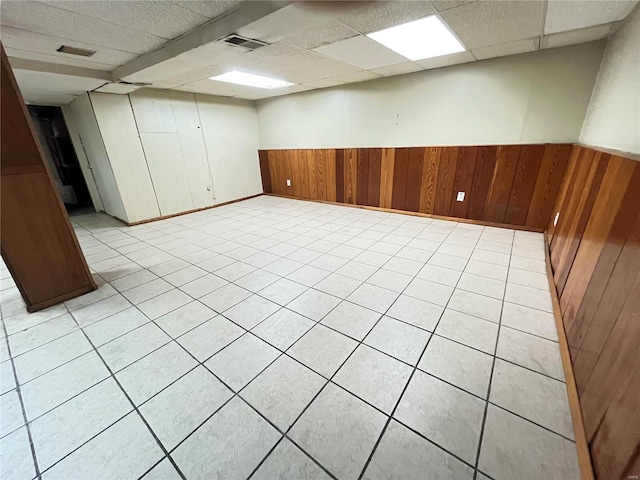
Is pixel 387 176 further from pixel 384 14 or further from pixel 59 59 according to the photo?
pixel 59 59

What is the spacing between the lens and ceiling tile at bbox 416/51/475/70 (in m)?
3.23

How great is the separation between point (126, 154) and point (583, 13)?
19.7ft

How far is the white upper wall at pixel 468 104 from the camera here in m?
3.11

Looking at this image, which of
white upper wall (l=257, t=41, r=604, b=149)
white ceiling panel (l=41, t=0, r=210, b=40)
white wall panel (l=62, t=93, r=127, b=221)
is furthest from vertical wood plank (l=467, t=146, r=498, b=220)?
white wall panel (l=62, t=93, r=127, b=221)

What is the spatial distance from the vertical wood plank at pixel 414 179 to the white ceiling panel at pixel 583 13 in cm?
198

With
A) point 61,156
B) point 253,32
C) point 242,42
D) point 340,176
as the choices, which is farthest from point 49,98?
point 340,176

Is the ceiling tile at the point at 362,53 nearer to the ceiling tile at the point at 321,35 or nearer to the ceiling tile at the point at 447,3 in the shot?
the ceiling tile at the point at 321,35

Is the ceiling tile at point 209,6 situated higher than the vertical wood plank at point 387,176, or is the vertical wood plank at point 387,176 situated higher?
the ceiling tile at point 209,6

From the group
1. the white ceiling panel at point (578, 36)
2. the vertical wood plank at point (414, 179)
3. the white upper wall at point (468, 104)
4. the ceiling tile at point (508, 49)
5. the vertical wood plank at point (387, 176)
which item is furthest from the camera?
the vertical wood plank at point (387, 176)

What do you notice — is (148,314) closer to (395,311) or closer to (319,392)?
(319,392)

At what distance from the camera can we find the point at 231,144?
6.01 metres

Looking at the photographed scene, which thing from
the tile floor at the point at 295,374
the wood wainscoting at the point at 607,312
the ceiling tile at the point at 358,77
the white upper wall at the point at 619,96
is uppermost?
the ceiling tile at the point at 358,77

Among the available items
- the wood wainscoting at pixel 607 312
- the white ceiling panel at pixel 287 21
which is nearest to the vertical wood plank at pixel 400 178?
the wood wainscoting at pixel 607 312

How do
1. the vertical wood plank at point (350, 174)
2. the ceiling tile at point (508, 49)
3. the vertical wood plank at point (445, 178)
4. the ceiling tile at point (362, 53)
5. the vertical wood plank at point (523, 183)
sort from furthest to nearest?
the vertical wood plank at point (350, 174) < the vertical wood plank at point (445, 178) < the vertical wood plank at point (523, 183) < the ceiling tile at point (508, 49) < the ceiling tile at point (362, 53)
